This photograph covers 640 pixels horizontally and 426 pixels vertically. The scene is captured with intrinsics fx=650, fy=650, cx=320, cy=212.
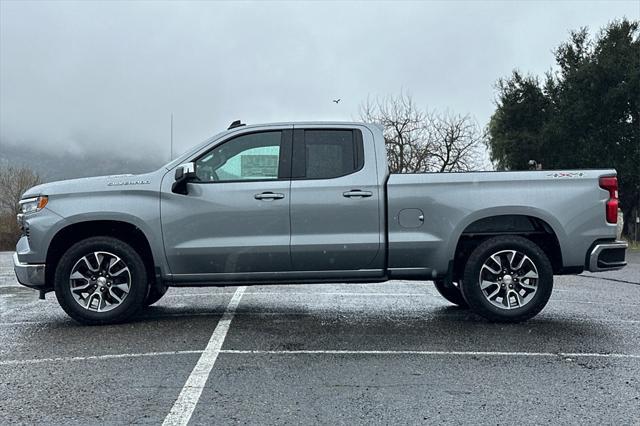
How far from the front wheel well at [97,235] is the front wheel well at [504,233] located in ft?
10.2

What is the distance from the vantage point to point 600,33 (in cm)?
4034

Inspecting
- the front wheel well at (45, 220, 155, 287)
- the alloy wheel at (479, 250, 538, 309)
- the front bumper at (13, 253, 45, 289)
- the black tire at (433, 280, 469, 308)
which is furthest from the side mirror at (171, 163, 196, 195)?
the black tire at (433, 280, 469, 308)

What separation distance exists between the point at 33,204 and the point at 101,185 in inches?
27.3

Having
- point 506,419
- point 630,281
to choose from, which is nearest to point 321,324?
point 506,419

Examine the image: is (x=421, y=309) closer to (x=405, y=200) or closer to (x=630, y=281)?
(x=405, y=200)

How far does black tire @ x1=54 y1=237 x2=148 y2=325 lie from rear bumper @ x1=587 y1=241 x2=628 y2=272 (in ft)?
14.4

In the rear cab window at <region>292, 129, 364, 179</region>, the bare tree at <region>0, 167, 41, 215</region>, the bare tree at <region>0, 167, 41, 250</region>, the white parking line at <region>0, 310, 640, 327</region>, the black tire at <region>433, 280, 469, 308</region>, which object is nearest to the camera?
the rear cab window at <region>292, 129, 364, 179</region>

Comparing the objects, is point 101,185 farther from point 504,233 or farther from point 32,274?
point 504,233

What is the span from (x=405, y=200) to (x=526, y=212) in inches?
47.2

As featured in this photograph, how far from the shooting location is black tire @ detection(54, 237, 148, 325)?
6.27m

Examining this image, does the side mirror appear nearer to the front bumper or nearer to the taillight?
the front bumper

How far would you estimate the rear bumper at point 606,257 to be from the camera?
20.9 ft

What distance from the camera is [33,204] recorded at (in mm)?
6387

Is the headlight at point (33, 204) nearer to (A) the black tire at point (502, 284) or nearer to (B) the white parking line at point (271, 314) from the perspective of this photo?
(B) the white parking line at point (271, 314)
